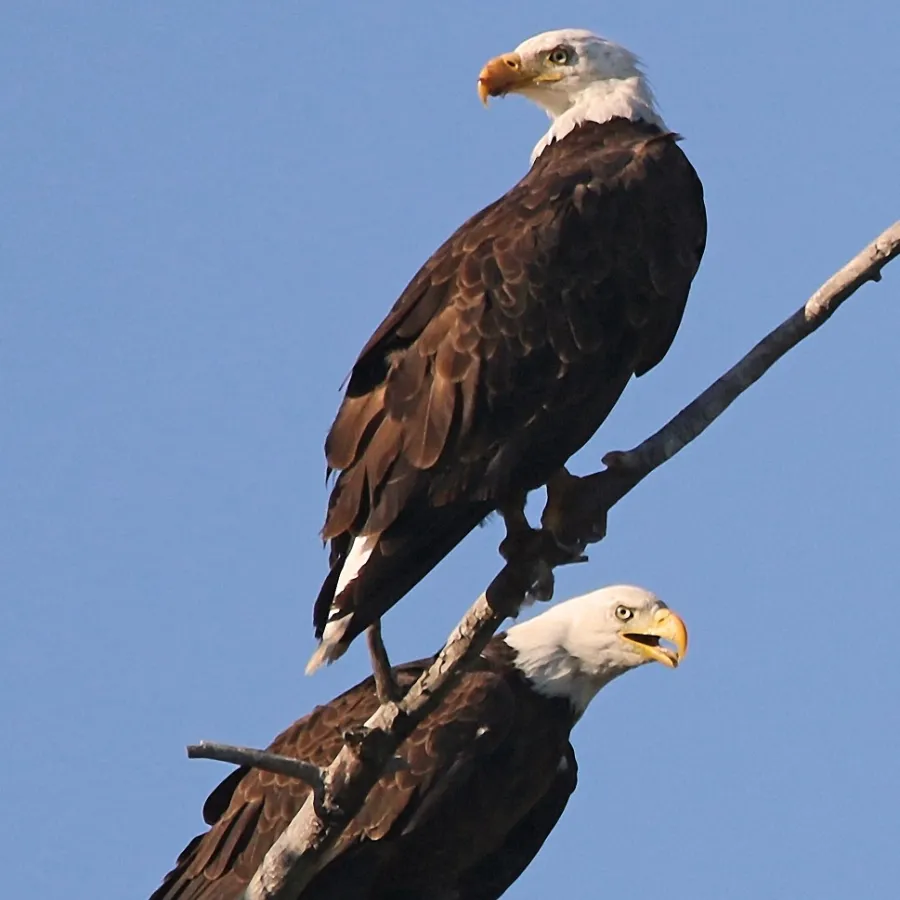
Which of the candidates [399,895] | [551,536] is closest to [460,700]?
[399,895]

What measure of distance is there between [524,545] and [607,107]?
80.4 inches

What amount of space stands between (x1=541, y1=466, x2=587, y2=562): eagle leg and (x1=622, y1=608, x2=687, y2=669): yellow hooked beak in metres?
2.21

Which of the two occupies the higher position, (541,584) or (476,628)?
(541,584)

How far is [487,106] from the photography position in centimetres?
899

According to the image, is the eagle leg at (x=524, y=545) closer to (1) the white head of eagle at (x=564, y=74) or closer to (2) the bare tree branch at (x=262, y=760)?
(2) the bare tree branch at (x=262, y=760)

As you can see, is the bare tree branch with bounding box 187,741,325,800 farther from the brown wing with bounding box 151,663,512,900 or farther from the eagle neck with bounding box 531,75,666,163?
the eagle neck with bounding box 531,75,666,163

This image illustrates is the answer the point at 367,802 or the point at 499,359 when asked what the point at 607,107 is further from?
the point at 367,802

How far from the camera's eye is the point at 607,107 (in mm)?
8758

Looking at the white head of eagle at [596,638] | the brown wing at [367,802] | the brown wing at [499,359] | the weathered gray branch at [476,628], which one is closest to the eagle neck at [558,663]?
the white head of eagle at [596,638]

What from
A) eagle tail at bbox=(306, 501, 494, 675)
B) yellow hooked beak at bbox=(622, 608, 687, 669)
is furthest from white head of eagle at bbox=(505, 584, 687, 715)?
eagle tail at bbox=(306, 501, 494, 675)

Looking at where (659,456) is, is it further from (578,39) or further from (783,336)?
(578,39)

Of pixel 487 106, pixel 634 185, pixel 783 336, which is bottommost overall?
pixel 783 336

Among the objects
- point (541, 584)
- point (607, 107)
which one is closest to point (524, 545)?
point (541, 584)

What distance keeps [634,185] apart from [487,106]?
128 cm
